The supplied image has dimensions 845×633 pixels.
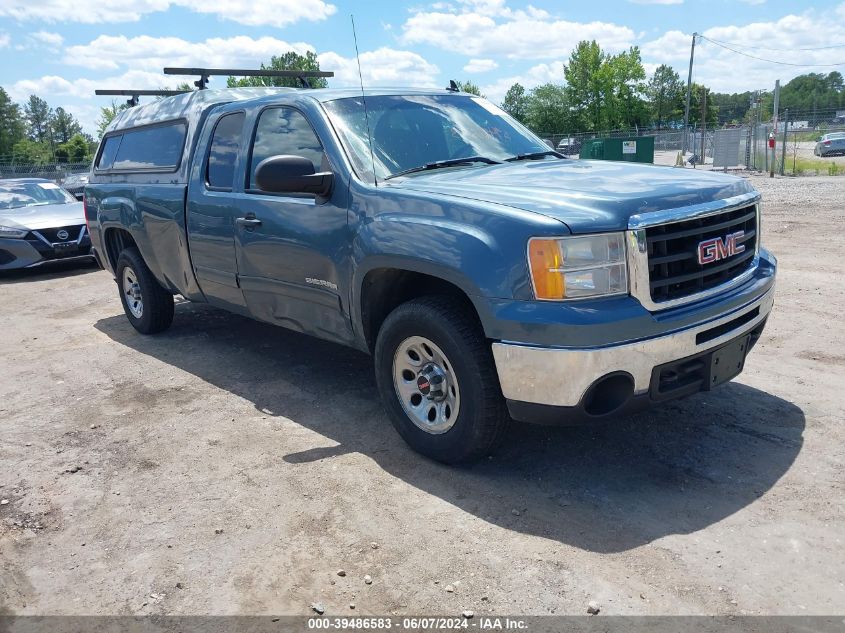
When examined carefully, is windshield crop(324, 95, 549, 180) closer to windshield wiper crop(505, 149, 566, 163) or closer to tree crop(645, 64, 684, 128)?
windshield wiper crop(505, 149, 566, 163)

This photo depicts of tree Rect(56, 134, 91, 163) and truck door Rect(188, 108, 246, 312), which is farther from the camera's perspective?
tree Rect(56, 134, 91, 163)

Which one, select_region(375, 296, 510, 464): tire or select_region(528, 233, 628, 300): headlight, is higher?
select_region(528, 233, 628, 300): headlight

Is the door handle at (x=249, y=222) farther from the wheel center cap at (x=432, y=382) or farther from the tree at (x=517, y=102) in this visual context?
the tree at (x=517, y=102)

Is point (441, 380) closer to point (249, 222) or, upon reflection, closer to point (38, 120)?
point (249, 222)

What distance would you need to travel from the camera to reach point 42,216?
11656mm

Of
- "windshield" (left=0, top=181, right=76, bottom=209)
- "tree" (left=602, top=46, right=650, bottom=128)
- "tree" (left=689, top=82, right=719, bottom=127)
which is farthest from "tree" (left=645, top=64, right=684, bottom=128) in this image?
"windshield" (left=0, top=181, right=76, bottom=209)

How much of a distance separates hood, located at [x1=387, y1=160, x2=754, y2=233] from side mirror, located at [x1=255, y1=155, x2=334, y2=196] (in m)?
0.47

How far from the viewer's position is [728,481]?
3580mm

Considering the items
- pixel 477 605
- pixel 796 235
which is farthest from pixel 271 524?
pixel 796 235

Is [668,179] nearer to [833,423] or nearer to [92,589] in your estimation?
[833,423]

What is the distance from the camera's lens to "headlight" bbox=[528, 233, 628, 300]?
3.21 metres

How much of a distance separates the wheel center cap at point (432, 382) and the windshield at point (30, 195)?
10700mm

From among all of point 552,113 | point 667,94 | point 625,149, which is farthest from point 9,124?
point 625,149

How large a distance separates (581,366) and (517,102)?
10216 cm
